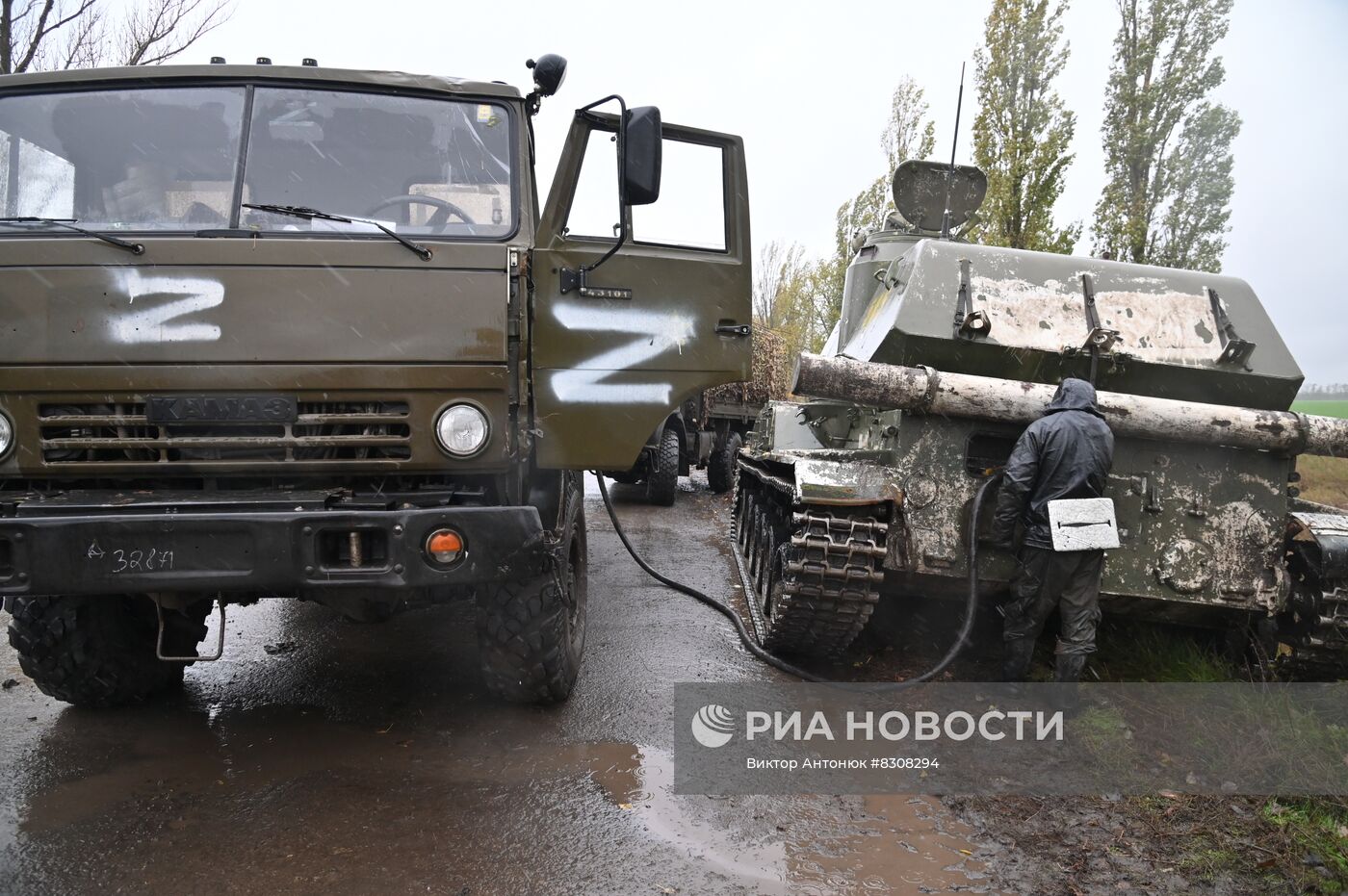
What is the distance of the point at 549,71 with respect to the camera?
3824 millimetres

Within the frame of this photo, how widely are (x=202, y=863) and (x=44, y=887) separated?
43 cm

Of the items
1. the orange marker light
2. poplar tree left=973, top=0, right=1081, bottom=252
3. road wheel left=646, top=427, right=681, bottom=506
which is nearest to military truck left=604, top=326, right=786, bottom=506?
road wheel left=646, top=427, right=681, bottom=506

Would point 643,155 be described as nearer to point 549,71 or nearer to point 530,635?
point 549,71

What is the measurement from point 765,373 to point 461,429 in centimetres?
1131

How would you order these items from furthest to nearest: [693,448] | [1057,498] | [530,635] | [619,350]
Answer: [693,448]
[1057,498]
[530,635]
[619,350]

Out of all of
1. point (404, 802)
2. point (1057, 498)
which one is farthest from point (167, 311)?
point (1057, 498)

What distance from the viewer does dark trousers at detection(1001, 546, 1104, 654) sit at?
4.53 meters

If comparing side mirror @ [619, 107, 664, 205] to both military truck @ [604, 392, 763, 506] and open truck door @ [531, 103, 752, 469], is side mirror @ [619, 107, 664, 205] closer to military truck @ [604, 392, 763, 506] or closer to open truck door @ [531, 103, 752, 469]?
open truck door @ [531, 103, 752, 469]

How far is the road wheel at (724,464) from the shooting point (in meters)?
13.5

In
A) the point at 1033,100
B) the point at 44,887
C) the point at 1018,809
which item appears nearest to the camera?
the point at 44,887

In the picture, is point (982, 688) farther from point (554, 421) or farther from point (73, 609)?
point (73, 609)

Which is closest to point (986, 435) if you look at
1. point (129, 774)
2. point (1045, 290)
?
point (1045, 290)

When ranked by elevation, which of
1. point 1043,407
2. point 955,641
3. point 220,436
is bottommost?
point 955,641

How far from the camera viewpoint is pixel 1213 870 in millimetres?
3168
